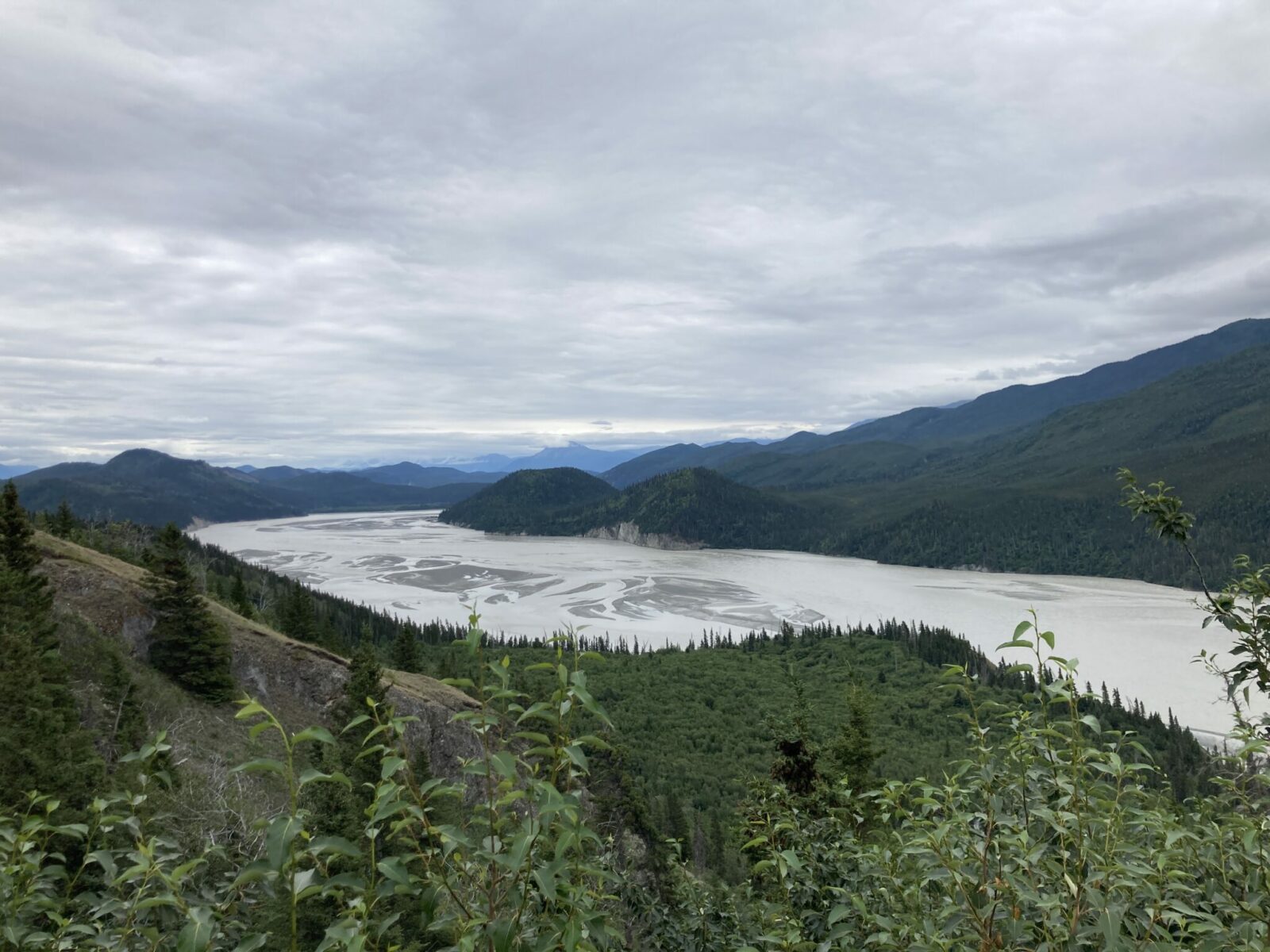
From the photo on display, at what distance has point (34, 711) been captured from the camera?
1421 centimetres

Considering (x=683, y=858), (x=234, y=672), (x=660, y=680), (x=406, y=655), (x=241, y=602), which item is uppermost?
(x=683, y=858)

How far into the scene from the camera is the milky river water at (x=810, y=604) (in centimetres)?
9400

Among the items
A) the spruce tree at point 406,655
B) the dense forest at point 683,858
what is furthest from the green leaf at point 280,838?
the spruce tree at point 406,655

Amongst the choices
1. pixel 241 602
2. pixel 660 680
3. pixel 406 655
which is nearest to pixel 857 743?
pixel 406 655

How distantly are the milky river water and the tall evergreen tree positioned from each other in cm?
5744

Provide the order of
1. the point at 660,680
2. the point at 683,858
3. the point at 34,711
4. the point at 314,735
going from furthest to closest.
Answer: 1. the point at 660,680
2. the point at 34,711
3. the point at 683,858
4. the point at 314,735

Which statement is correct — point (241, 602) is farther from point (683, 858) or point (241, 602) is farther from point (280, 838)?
point (280, 838)

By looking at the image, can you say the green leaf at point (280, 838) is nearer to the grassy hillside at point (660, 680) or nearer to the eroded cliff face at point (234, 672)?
the grassy hillside at point (660, 680)

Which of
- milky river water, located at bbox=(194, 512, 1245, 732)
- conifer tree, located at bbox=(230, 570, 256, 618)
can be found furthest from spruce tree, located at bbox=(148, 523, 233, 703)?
milky river water, located at bbox=(194, 512, 1245, 732)

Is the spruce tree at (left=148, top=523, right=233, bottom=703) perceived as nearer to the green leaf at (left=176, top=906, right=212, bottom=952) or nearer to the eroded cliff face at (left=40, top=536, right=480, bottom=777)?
the eroded cliff face at (left=40, top=536, right=480, bottom=777)

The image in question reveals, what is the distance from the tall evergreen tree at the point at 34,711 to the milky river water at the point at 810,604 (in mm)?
57439

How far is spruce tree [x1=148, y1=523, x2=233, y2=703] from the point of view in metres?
31.8

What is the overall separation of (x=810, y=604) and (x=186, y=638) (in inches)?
5041

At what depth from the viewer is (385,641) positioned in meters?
92.3
